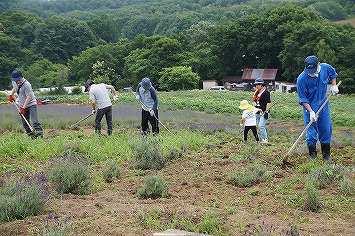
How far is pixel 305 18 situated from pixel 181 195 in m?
57.1

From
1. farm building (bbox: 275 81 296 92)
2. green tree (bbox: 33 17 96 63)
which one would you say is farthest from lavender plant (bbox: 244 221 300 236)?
green tree (bbox: 33 17 96 63)

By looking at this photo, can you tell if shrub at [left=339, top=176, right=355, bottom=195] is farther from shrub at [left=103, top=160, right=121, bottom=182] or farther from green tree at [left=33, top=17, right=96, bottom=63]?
green tree at [left=33, top=17, right=96, bottom=63]

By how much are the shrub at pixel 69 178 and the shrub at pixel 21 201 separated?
0.74m

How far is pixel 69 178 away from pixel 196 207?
181cm

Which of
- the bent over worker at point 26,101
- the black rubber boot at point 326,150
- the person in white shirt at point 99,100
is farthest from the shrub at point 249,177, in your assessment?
the bent over worker at point 26,101

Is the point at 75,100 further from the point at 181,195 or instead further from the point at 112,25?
the point at 112,25

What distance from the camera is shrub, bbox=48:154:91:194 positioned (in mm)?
5832

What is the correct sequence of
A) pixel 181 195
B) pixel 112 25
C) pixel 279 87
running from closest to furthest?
pixel 181 195, pixel 279 87, pixel 112 25

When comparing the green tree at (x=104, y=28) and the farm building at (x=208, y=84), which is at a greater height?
the green tree at (x=104, y=28)

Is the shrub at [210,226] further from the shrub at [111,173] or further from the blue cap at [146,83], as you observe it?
the blue cap at [146,83]

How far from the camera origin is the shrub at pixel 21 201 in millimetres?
A: 4648

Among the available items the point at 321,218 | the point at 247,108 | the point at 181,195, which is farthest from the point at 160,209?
the point at 247,108

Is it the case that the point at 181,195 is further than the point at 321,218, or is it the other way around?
the point at 181,195

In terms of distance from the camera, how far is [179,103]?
30031 millimetres
